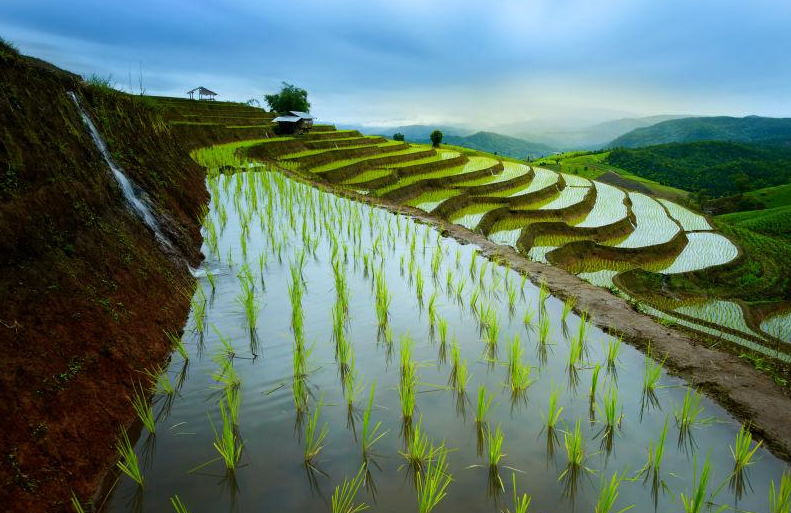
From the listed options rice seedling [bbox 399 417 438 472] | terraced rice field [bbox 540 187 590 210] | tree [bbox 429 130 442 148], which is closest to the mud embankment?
rice seedling [bbox 399 417 438 472]

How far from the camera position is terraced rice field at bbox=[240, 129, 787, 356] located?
9.06m

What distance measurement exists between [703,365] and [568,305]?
1182mm

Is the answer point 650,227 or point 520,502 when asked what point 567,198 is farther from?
point 520,502

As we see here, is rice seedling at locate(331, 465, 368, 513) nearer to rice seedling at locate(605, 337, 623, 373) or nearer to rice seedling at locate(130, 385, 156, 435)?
rice seedling at locate(130, 385, 156, 435)

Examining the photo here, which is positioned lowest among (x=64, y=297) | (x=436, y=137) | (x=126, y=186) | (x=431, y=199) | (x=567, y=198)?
(x=64, y=297)

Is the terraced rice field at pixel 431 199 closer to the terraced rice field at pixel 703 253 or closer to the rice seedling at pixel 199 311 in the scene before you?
the terraced rice field at pixel 703 253

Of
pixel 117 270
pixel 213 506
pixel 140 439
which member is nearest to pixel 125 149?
pixel 117 270

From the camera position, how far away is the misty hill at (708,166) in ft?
148

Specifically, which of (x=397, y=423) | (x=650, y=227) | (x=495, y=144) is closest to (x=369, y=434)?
(x=397, y=423)

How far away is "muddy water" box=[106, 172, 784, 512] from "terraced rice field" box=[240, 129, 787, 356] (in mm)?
4089

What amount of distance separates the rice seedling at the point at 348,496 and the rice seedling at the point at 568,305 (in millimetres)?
2684

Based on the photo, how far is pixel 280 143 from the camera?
16.4 m

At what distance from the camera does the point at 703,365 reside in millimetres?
3031

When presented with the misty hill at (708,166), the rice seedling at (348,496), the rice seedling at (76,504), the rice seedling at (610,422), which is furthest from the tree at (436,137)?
the misty hill at (708,166)
